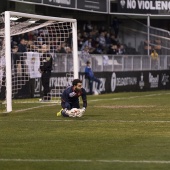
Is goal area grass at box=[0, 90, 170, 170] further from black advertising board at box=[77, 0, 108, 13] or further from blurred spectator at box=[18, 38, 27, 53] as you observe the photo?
black advertising board at box=[77, 0, 108, 13]

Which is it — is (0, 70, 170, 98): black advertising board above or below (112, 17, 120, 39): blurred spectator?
below

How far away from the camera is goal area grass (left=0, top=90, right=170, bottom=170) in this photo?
460 inches

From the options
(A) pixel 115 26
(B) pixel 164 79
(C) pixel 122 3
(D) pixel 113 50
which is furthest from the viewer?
(A) pixel 115 26

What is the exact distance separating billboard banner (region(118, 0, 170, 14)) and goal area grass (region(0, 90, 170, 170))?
22314mm

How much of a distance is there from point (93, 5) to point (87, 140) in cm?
2749

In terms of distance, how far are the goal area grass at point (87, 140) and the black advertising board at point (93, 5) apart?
1772 centimetres

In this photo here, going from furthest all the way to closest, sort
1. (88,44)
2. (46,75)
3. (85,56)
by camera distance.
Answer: (88,44) → (85,56) → (46,75)

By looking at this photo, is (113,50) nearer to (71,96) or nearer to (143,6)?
(143,6)

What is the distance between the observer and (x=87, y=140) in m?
14.8

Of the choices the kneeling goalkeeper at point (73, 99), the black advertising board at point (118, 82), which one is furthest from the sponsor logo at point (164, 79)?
the kneeling goalkeeper at point (73, 99)

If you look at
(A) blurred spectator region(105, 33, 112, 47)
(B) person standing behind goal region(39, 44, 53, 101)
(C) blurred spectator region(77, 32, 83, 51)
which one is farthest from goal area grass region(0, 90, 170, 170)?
(A) blurred spectator region(105, 33, 112, 47)

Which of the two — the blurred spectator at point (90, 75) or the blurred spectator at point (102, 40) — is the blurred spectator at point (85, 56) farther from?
the blurred spectator at point (102, 40)

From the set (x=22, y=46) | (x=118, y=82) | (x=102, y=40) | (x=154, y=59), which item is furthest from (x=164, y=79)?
(x=22, y=46)

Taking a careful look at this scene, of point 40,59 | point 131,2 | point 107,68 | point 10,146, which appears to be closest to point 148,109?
point 40,59
